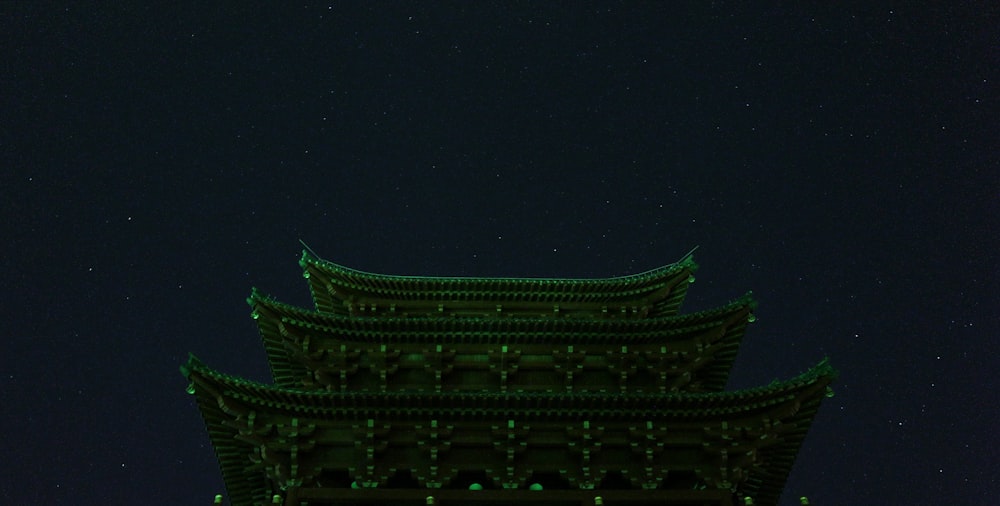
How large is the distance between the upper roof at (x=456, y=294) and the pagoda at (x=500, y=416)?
11.2 feet

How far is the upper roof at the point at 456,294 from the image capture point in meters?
27.0

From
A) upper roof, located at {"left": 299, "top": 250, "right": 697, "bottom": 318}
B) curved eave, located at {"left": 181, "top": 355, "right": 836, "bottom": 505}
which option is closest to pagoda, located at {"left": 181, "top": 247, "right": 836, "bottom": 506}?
curved eave, located at {"left": 181, "top": 355, "right": 836, "bottom": 505}

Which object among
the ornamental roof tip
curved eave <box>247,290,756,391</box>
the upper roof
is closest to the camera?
the ornamental roof tip

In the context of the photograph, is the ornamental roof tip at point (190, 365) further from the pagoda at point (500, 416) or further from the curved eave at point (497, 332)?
the curved eave at point (497, 332)

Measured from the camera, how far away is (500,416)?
20500 millimetres

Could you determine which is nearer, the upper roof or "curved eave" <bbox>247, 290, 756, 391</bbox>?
"curved eave" <bbox>247, 290, 756, 391</bbox>

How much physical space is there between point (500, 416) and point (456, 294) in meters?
7.31

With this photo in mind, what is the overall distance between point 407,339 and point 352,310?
409 centimetres

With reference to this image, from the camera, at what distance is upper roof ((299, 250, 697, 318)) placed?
88.5 feet

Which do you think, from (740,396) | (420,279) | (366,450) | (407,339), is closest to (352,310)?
(420,279)

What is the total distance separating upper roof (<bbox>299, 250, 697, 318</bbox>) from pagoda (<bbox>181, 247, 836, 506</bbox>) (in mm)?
3405

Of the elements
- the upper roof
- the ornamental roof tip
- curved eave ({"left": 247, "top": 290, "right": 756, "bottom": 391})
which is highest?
the upper roof

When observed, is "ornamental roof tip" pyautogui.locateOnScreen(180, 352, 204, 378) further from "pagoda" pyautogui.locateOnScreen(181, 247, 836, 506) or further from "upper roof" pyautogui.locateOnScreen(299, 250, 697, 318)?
"upper roof" pyautogui.locateOnScreen(299, 250, 697, 318)

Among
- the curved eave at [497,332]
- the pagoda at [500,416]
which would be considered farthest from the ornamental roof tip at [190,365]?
the curved eave at [497,332]
